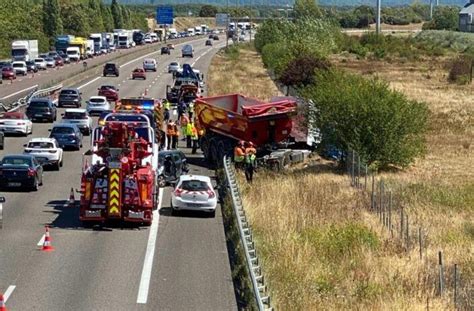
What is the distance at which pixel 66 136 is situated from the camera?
165 ft

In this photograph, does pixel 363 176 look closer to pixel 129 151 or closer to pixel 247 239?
pixel 129 151

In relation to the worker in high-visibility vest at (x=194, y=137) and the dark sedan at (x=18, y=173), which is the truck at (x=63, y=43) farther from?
the dark sedan at (x=18, y=173)

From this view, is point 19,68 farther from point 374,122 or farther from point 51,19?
point 374,122

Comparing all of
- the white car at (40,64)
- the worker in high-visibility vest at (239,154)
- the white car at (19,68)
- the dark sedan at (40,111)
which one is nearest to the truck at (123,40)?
the white car at (40,64)

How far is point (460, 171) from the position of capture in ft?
146

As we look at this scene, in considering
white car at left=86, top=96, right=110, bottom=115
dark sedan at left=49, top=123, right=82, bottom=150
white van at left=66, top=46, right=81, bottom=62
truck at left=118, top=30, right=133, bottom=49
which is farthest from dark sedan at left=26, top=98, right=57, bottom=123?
truck at left=118, top=30, right=133, bottom=49

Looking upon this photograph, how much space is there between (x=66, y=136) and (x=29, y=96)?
2649 cm

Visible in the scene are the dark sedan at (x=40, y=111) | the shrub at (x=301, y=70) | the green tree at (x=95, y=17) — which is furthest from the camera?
the green tree at (x=95, y=17)

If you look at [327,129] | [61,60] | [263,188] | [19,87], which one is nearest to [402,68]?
[61,60]

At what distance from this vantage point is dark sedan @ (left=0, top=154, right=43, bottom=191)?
3753 cm

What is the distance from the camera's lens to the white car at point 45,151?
143ft

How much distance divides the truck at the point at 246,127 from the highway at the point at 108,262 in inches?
325

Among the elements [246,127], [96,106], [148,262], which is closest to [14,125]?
[96,106]

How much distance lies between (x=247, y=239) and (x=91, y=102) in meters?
42.6
